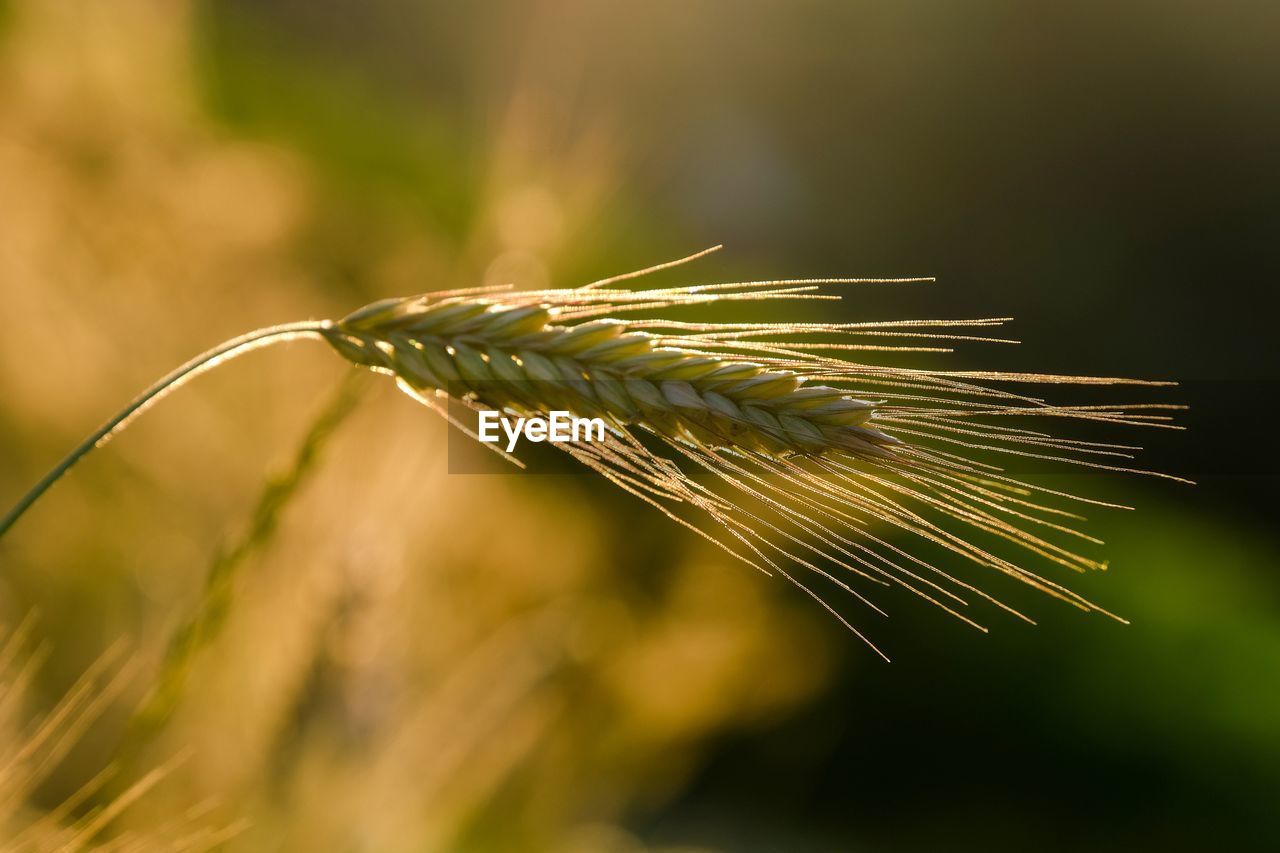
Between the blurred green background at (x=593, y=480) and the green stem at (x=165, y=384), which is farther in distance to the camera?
the blurred green background at (x=593, y=480)

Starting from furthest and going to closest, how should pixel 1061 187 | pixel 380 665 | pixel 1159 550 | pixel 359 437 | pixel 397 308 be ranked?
pixel 1061 187 → pixel 1159 550 → pixel 359 437 → pixel 380 665 → pixel 397 308

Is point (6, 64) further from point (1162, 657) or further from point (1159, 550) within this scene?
point (1159, 550)

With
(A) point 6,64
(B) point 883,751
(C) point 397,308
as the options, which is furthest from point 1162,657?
(A) point 6,64

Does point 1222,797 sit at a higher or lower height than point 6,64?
lower

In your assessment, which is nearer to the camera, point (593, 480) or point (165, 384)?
point (165, 384)

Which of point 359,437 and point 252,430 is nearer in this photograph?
point 359,437

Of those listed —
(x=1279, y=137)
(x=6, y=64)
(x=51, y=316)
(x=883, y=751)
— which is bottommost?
(x=883, y=751)

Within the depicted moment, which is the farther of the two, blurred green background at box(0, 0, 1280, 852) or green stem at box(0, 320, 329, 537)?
blurred green background at box(0, 0, 1280, 852)

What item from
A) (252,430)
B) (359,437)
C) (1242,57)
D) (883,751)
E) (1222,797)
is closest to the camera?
(359,437)
